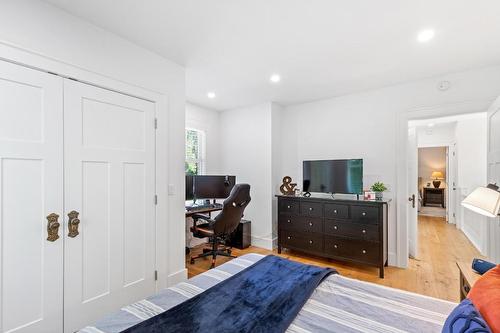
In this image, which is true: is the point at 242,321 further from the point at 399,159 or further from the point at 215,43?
the point at 399,159

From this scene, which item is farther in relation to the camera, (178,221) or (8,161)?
(178,221)

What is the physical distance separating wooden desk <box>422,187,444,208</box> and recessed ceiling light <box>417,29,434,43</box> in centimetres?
751

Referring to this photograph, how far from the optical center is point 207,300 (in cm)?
130

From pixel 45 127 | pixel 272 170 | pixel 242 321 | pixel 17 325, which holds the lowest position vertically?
pixel 17 325

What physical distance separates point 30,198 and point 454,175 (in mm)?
7292

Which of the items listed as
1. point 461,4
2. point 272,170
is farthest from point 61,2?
point 272,170

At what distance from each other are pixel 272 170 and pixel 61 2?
3131 millimetres

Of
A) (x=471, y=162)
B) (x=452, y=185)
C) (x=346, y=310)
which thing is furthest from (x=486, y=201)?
(x=452, y=185)

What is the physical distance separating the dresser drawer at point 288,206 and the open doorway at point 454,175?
161 cm

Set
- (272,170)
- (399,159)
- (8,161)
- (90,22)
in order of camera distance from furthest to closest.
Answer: (272,170) < (399,159) < (90,22) < (8,161)

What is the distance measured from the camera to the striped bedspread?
1.10m

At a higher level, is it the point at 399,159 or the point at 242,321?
the point at 399,159

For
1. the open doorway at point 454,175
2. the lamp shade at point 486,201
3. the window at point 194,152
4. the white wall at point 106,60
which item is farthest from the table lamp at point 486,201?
the window at point 194,152

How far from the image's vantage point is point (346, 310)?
1252 mm
